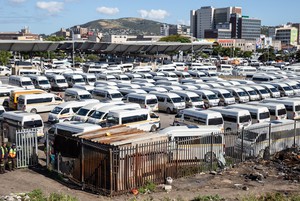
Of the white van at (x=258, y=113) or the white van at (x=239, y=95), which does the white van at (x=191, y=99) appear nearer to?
the white van at (x=239, y=95)

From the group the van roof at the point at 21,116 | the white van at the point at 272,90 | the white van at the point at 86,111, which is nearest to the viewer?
the van roof at the point at 21,116

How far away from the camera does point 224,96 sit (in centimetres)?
3067

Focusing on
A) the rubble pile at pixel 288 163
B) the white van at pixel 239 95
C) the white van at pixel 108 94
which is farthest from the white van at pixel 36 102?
the rubble pile at pixel 288 163

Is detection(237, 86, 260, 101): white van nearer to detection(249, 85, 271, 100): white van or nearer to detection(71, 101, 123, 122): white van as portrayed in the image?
detection(249, 85, 271, 100): white van

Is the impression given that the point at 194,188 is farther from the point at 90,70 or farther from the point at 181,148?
the point at 90,70

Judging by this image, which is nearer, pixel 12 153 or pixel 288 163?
pixel 12 153

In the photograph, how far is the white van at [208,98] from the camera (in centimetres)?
2984

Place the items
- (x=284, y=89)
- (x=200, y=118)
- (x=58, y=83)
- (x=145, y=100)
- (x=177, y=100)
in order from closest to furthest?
(x=200, y=118)
(x=145, y=100)
(x=177, y=100)
(x=284, y=89)
(x=58, y=83)

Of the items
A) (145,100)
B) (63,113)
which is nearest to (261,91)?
(145,100)

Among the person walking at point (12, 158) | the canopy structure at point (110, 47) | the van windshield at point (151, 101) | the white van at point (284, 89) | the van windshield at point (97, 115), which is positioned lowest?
the person walking at point (12, 158)

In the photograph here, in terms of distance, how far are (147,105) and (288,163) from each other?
1355cm

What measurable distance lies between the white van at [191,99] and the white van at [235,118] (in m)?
6.64

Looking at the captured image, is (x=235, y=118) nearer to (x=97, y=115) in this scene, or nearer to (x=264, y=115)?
→ (x=264, y=115)

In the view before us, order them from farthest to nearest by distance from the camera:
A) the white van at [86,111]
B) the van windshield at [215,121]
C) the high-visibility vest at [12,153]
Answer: the white van at [86,111], the van windshield at [215,121], the high-visibility vest at [12,153]
